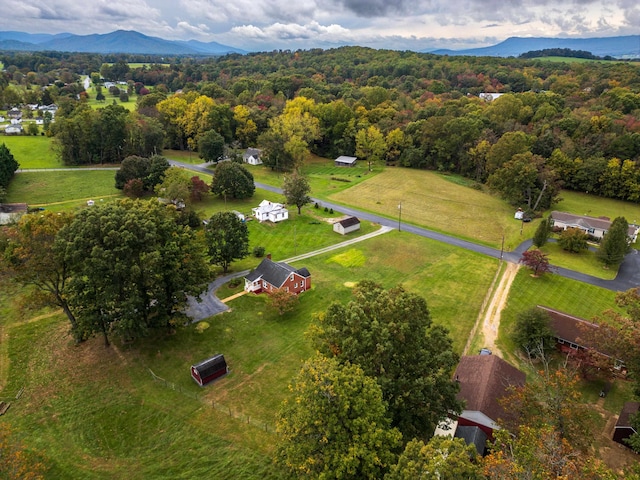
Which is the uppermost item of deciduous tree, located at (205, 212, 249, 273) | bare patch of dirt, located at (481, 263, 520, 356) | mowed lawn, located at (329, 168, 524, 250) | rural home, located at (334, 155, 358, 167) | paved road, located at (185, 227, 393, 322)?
deciduous tree, located at (205, 212, 249, 273)

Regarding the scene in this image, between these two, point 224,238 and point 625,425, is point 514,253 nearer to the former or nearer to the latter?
point 625,425

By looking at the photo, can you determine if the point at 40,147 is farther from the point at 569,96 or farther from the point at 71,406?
the point at 569,96

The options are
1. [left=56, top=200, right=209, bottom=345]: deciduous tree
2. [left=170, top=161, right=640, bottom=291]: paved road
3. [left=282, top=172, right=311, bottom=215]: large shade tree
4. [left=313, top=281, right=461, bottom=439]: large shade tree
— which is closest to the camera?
[left=313, top=281, right=461, bottom=439]: large shade tree

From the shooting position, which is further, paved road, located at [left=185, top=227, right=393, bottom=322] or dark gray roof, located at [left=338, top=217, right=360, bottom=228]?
dark gray roof, located at [left=338, top=217, right=360, bottom=228]

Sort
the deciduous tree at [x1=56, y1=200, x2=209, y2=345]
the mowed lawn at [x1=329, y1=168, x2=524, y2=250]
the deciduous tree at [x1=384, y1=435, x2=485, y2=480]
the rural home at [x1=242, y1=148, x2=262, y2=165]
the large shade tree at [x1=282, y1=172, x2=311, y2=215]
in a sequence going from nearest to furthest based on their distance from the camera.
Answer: the deciduous tree at [x1=384, y1=435, x2=485, y2=480]
the deciduous tree at [x1=56, y1=200, x2=209, y2=345]
the mowed lawn at [x1=329, y1=168, x2=524, y2=250]
the large shade tree at [x1=282, y1=172, x2=311, y2=215]
the rural home at [x1=242, y1=148, x2=262, y2=165]

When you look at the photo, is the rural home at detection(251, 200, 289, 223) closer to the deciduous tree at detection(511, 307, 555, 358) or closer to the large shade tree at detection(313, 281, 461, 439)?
the deciduous tree at detection(511, 307, 555, 358)

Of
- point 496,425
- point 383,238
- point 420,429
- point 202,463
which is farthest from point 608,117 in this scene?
point 202,463

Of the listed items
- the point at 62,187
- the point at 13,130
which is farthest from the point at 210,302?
the point at 13,130

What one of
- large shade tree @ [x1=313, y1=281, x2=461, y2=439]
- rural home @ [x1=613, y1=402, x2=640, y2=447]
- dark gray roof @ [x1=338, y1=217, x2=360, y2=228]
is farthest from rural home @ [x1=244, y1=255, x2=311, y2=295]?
rural home @ [x1=613, y1=402, x2=640, y2=447]
